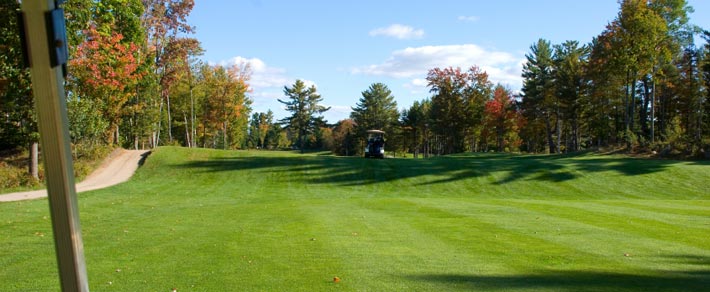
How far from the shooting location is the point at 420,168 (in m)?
30.3

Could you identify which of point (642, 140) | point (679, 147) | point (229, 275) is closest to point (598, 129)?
point (642, 140)

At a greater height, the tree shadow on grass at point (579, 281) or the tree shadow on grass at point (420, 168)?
the tree shadow on grass at point (579, 281)

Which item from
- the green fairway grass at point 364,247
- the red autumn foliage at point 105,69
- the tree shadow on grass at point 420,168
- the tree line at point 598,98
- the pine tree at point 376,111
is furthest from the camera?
the pine tree at point 376,111

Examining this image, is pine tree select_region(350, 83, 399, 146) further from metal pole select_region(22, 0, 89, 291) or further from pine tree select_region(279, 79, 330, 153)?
metal pole select_region(22, 0, 89, 291)

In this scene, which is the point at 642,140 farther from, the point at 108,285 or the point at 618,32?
the point at 108,285

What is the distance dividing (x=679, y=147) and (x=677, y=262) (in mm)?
30893

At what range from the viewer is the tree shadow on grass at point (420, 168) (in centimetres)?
2714

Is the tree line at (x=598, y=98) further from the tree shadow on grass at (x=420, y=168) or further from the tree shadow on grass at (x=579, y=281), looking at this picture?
the tree shadow on grass at (x=579, y=281)

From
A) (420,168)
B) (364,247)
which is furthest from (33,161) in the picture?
(364,247)

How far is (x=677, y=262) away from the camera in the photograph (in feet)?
23.8

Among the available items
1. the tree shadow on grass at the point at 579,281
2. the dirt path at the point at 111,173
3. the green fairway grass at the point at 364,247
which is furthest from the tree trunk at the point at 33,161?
the tree shadow on grass at the point at 579,281

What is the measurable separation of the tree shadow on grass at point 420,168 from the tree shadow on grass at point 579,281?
1989 centimetres

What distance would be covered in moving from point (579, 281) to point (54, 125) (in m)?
5.96

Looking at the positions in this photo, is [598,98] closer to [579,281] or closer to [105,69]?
[105,69]
